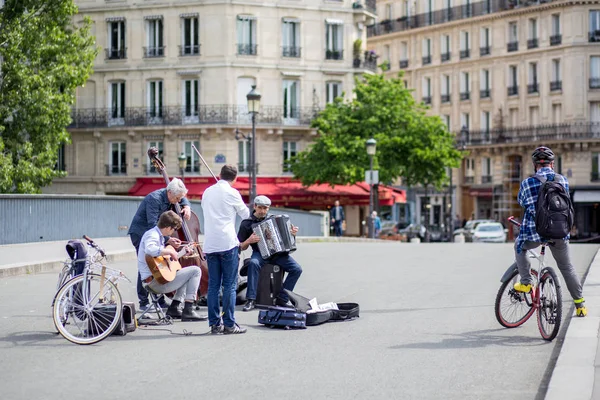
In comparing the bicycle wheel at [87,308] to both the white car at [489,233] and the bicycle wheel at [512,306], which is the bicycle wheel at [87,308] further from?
the white car at [489,233]

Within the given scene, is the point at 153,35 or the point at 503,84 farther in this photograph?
the point at 503,84

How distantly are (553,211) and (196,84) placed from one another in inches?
1853

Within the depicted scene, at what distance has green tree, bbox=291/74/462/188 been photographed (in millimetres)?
55656

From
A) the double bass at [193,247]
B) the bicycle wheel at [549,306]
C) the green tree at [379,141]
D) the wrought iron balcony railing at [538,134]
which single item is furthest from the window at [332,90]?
the bicycle wheel at [549,306]

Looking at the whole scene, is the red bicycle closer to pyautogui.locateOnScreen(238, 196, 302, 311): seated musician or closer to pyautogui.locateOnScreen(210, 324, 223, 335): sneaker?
pyautogui.locateOnScreen(238, 196, 302, 311): seated musician

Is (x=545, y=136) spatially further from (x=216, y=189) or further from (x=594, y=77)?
(x=216, y=189)

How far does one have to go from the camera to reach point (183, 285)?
41.0 ft

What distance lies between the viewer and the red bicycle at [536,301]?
11.0 meters

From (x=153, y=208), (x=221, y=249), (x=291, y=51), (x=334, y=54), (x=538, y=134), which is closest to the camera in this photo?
(x=221, y=249)

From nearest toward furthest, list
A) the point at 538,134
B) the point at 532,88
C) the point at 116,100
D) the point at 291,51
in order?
the point at 291,51, the point at 116,100, the point at 538,134, the point at 532,88

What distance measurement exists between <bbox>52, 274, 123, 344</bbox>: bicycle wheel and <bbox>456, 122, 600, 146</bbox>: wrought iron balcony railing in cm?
5988

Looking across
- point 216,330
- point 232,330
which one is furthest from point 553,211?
point 216,330

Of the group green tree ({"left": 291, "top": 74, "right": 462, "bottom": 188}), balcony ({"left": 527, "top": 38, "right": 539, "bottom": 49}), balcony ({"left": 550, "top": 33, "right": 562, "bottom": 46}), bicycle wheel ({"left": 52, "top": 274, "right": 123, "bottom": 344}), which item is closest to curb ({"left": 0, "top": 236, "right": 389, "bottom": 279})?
bicycle wheel ({"left": 52, "top": 274, "right": 123, "bottom": 344})

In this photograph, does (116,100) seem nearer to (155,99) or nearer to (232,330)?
(155,99)
